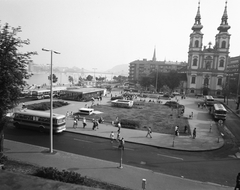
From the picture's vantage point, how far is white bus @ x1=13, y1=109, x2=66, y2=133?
71.3 feet

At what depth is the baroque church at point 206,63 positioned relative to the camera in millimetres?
77562

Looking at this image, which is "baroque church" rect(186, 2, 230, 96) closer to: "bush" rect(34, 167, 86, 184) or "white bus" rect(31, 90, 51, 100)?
"white bus" rect(31, 90, 51, 100)

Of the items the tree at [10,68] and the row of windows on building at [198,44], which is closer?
the tree at [10,68]

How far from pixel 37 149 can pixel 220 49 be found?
79121 millimetres

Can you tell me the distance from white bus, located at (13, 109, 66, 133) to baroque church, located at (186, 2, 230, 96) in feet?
224

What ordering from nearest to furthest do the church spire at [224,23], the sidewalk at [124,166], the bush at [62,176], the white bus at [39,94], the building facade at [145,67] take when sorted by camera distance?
the bush at [62,176], the sidewalk at [124,166], the white bus at [39,94], the church spire at [224,23], the building facade at [145,67]

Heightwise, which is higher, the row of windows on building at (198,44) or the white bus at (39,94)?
the row of windows on building at (198,44)

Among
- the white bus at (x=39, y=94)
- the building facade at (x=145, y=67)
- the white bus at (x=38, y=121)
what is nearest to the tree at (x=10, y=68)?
the white bus at (x=38, y=121)

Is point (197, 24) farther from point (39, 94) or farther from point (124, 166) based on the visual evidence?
point (124, 166)

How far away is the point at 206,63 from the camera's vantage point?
80062 millimetres

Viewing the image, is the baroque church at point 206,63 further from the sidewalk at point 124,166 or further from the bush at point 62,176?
the bush at point 62,176

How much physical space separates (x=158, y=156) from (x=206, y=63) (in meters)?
72.5

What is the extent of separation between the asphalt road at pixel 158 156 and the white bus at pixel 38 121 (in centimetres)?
79

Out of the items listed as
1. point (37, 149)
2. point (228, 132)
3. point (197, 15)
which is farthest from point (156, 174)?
point (197, 15)
